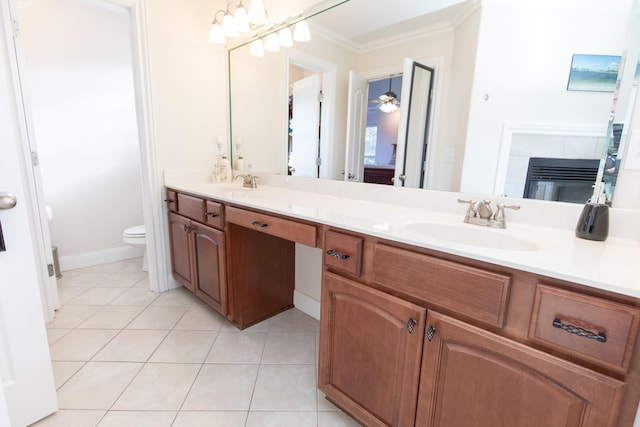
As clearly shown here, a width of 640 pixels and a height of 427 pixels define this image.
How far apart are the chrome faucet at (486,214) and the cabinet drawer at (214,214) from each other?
4.10ft

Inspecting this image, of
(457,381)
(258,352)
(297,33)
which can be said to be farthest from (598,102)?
(258,352)

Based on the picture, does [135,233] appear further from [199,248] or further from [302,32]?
[302,32]

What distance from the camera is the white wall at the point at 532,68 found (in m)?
0.98

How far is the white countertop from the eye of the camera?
0.66 m

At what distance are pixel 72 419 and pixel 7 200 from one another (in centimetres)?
91

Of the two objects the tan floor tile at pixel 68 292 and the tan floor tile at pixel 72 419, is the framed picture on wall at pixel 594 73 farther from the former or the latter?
the tan floor tile at pixel 68 292

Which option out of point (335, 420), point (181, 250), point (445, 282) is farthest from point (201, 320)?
point (445, 282)

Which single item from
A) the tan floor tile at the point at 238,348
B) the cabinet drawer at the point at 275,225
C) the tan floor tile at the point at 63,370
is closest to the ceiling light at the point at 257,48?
the cabinet drawer at the point at 275,225

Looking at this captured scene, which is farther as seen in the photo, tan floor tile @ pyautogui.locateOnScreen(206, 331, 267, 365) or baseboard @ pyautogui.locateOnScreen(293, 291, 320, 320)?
baseboard @ pyautogui.locateOnScreen(293, 291, 320, 320)

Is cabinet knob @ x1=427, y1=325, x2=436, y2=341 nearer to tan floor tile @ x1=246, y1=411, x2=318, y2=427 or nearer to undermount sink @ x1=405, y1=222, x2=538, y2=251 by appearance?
undermount sink @ x1=405, y1=222, x2=538, y2=251

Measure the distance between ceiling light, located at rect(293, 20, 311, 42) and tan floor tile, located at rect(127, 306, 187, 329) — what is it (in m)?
1.98

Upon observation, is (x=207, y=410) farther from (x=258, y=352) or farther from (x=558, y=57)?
(x=558, y=57)

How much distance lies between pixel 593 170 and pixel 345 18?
1370mm

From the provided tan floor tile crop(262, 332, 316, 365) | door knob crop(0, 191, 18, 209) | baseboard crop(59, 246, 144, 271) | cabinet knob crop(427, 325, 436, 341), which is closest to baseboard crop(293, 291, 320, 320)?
tan floor tile crop(262, 332, 316, 365)
